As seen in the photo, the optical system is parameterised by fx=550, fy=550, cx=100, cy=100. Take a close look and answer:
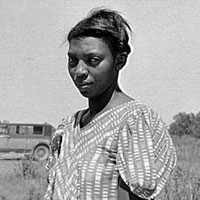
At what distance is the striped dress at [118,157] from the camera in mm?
1496

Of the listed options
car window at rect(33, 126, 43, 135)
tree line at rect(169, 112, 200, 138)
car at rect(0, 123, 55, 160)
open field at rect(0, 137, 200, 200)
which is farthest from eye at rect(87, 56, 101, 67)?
tree line at rect(169, 112, 200, 138)

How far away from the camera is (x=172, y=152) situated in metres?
1.58

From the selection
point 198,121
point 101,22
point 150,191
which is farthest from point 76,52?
point 198,121

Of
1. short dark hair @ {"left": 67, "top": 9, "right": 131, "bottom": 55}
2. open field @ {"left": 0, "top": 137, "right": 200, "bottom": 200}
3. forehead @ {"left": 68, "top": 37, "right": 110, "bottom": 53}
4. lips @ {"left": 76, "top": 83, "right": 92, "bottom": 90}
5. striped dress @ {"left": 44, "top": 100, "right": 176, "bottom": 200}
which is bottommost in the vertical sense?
open field @ {"left": 0, "top": 137, "right": 200, "bottom": 200}

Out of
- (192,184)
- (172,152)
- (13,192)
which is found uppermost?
(172,152)

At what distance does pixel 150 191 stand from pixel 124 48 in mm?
446

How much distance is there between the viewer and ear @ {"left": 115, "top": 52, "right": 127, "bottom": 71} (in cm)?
165

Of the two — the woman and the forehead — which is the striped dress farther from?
the forehead

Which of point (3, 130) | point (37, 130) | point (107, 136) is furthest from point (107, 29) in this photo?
point (3, 130)

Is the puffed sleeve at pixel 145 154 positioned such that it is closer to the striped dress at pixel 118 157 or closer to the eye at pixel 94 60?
the striped dress at pixel 118 157

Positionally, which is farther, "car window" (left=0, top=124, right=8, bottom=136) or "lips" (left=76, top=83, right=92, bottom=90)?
"car window" (left=0, top=124, right=8, bottom=136)

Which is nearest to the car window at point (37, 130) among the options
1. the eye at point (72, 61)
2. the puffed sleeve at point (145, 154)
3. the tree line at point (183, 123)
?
the eye at point (72, 61)

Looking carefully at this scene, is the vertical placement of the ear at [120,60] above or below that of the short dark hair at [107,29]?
below

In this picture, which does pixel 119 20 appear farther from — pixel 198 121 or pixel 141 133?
pixel 198 121
